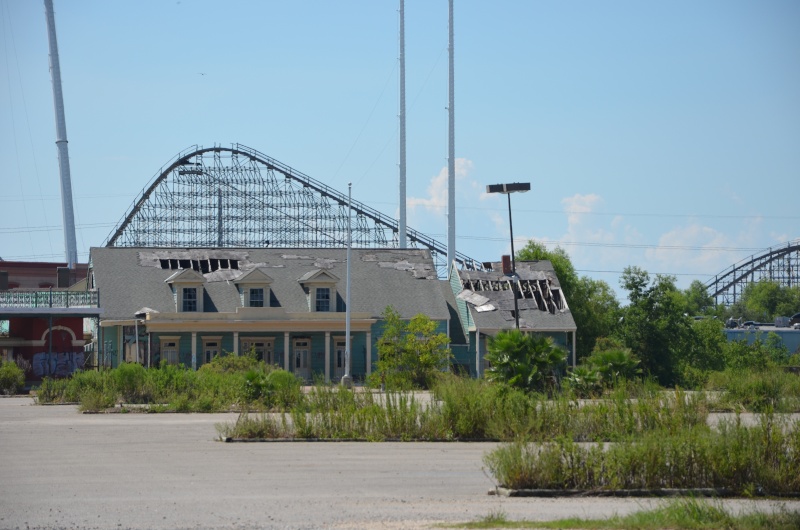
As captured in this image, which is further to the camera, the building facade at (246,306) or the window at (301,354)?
the window at (301,354)

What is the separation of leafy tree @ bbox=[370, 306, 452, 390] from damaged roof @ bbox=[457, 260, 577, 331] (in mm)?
7667

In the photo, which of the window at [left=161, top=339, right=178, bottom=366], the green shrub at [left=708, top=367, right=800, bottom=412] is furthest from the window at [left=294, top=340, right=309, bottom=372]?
the green shrub at [left=708, top=367, right=800, bottom=412]

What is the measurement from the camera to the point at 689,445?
15.2 metres

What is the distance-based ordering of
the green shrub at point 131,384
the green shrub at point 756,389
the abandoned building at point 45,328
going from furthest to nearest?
the abandoned building at point 45,328
the green shrub at point 131,384
the green shrub at point 756,389

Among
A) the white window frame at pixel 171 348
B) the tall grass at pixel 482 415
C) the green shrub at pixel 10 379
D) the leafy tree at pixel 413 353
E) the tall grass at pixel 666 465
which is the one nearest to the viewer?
the tall grass at pixel 666 465

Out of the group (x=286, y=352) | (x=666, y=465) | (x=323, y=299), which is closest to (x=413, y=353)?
(x=286, y=352)

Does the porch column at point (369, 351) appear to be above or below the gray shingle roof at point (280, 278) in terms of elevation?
below

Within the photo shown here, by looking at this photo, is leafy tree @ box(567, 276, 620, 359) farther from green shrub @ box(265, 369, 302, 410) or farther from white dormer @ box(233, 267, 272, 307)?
green shrub @ box(265, 369, 302, 410)

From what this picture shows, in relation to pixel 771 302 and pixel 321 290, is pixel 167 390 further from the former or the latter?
pixel 771 302

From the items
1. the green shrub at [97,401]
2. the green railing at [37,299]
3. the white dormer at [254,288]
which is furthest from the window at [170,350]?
the green shrub at [97,401]

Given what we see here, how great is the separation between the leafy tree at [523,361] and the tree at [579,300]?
100 feet

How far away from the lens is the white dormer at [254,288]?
4978cm

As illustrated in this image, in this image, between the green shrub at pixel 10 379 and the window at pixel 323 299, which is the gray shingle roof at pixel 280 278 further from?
the green shrub at pixel 10 379

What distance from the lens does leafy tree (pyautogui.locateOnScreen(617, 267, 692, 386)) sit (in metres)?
48.7
